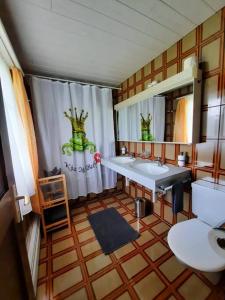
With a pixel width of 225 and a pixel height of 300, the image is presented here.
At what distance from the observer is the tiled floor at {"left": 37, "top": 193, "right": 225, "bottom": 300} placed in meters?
1.15

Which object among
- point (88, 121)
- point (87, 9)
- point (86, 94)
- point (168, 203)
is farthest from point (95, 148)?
point (87, 9)

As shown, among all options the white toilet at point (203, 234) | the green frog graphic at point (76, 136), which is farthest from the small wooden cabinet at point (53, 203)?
the white toilet at point (203, 234)

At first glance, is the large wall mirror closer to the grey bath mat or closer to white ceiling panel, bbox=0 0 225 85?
white ceiling panel, bbox=0 0 225 85

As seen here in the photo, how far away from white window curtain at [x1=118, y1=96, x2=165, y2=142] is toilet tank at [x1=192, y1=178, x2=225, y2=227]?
2.45 ft

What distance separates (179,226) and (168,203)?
667 millimetres

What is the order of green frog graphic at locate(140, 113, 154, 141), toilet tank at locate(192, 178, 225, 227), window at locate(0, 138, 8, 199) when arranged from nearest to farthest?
window at locate(0, 138, 8, 199)
toilet tank at locate(192, 178, 225, 227)
green frog graphic at locate(140, 113, 154, 141)

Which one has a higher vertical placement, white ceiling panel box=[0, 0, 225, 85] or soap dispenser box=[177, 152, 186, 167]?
white ceiling panel box=[0, 0, 225, 85]

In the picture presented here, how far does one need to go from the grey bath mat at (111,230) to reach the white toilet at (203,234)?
2.42 ft

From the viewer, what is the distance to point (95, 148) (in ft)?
8.37

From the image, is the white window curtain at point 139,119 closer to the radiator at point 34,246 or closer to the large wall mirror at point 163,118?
the large wall mirror at point 163,118

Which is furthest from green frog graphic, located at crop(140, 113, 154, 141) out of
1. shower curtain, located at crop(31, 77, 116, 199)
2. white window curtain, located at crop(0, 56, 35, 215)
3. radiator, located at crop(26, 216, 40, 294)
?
radiator, located at crop(26, 216, 40, 294)

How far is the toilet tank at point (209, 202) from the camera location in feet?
3.89

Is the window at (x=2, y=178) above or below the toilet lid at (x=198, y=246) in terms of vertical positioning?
above

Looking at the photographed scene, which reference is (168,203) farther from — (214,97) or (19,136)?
(19,136)
